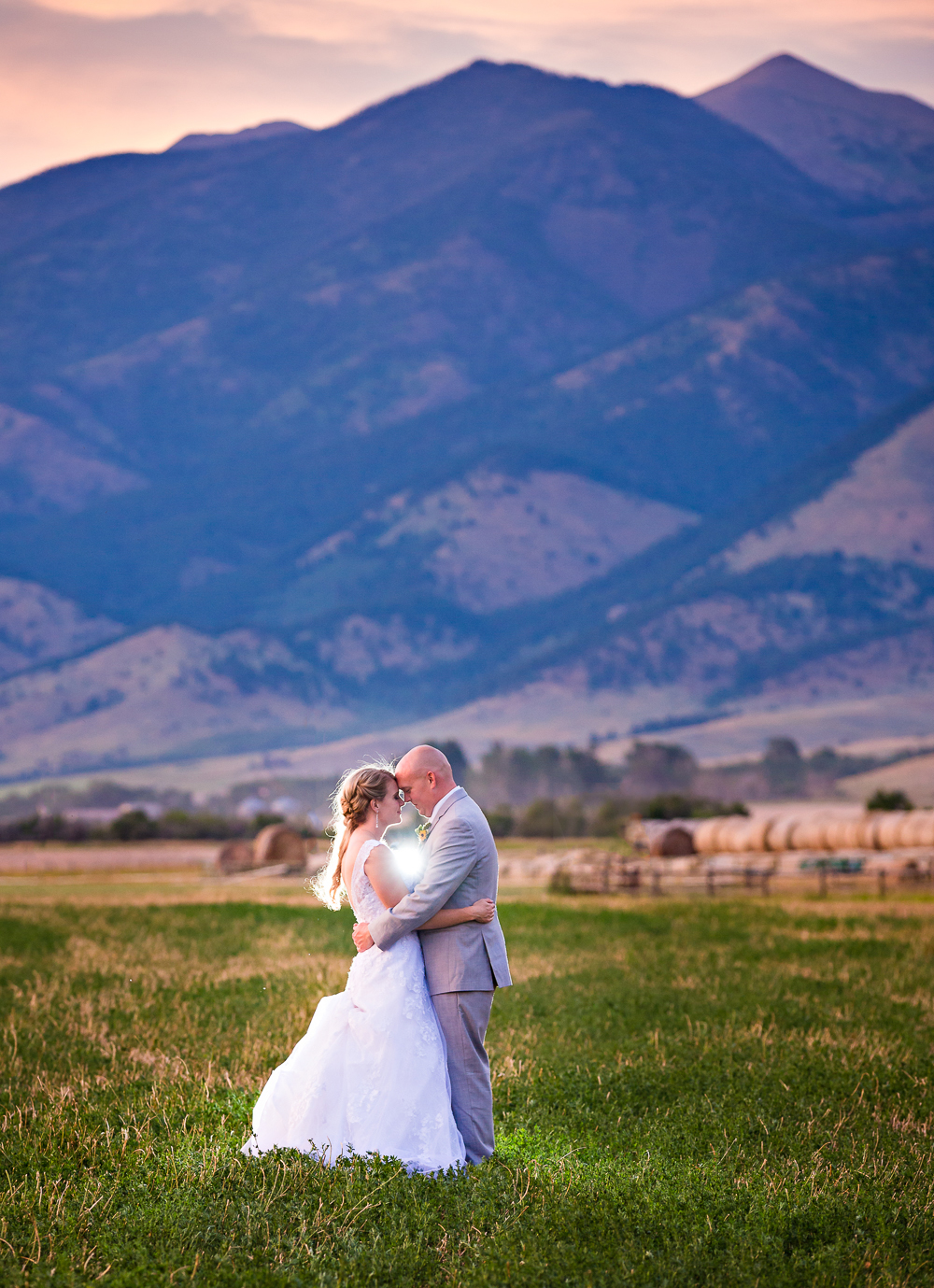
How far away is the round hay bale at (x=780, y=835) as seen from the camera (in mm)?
62562

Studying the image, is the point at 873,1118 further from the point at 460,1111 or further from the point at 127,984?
the point at 127,984

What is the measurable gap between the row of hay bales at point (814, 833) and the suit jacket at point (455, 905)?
49.7 meters

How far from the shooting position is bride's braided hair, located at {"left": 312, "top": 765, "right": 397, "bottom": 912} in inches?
377

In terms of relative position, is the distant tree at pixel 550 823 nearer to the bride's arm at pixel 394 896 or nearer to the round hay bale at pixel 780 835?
the round hay bale at pixel 780 835

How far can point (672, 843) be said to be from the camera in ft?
224

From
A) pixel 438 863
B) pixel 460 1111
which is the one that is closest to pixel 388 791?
pixel 438 863

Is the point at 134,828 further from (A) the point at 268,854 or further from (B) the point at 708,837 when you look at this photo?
(B) the point at 708,837

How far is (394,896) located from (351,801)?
0.66 metres

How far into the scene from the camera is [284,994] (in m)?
17.7

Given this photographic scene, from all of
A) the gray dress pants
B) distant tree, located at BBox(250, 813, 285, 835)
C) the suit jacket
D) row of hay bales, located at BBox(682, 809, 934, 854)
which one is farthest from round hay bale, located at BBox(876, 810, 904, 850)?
the suit jacket

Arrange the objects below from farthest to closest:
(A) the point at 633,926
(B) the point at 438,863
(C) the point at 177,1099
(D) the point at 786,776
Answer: (D) the point at 786,776 < (A) the point at 633,926 < (C) the point at 177,1099 < (B) the point at 438,863

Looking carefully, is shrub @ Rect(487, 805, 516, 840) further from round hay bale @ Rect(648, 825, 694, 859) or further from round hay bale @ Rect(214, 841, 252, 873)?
round hay bale @ Rect(648, 825, 694, 859)

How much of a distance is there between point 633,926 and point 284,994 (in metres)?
14.0

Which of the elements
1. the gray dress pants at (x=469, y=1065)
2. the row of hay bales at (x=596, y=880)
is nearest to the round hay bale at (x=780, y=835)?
the row of hay bales at (x=596, y=880)
